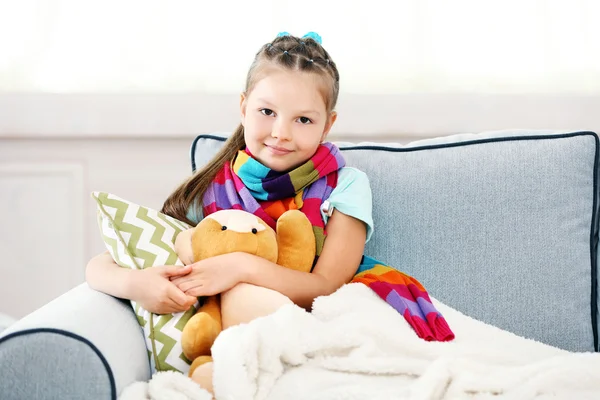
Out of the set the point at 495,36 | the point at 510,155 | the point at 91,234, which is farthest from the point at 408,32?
the point at 91,234

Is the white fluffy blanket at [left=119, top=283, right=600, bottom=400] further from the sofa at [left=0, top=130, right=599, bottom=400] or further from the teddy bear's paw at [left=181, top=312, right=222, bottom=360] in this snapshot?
the sofa at [left=0, top=130, right=599, bottom=400]

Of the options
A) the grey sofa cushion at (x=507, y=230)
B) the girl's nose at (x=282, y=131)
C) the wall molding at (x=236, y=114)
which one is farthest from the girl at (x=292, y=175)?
the wall molding at (x=236, y=114)

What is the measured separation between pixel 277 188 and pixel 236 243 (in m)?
0.23

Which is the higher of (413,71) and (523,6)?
(523,6)

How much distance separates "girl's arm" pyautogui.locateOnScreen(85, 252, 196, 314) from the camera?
1175 millimetres

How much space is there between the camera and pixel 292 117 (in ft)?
4.60

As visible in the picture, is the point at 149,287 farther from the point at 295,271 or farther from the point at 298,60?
the point at 298,60

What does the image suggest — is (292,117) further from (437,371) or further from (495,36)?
(495,36)

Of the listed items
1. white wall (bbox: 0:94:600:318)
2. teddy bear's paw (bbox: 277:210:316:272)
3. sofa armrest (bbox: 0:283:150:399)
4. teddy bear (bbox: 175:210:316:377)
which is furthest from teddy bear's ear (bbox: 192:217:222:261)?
white wall (bbox: 0:94:600:318)

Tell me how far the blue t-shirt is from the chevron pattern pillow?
30 centimetres

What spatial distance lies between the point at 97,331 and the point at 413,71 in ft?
4.41

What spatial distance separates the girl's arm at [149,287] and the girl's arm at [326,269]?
11 centimetres

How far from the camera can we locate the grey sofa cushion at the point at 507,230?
142 centimetres

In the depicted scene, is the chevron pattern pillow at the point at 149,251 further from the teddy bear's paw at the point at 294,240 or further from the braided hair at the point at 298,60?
the braided hair at the point at 298,60
